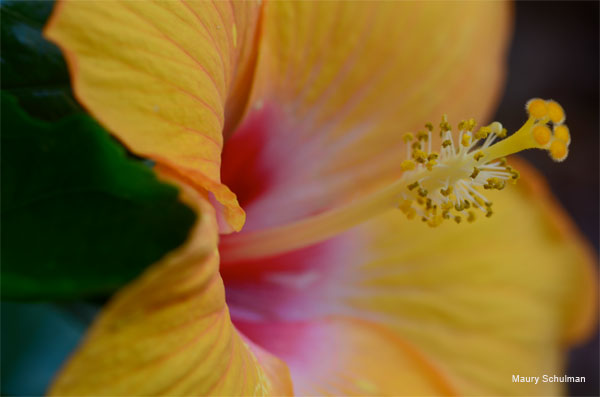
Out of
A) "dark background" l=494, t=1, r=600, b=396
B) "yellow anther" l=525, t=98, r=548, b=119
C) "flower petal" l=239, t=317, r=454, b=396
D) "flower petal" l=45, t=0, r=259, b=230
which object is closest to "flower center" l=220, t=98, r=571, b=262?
"yellow anther" l=525, t=98, r=548, b=119

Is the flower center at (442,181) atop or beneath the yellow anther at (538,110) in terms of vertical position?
beneath

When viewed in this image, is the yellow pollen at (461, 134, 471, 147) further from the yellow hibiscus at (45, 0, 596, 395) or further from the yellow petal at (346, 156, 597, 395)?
the yellow petal at (346, 156, 597, 395)

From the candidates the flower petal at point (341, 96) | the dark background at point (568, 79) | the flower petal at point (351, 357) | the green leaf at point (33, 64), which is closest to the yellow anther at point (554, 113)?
the flower petal at point (341, 96)

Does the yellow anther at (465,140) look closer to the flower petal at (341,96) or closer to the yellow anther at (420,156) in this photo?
the yellow anther at (420,156)

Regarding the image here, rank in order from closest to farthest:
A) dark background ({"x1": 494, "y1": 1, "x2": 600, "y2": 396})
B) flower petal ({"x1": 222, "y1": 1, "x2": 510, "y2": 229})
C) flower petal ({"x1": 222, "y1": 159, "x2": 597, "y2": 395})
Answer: flower petal ({"x1": 222, "y1": 1, "x2": 510, "y2": 229}), flower petal ({"x1": 222, "y1": 159, "x2": 597, "y2": 395}), dark background ({"x1": 494, "y1": 1, "x2": 600, "y2": 396})

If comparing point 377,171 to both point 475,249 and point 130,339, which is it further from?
point 130,339

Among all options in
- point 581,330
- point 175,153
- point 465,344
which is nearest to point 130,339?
point 175,153
